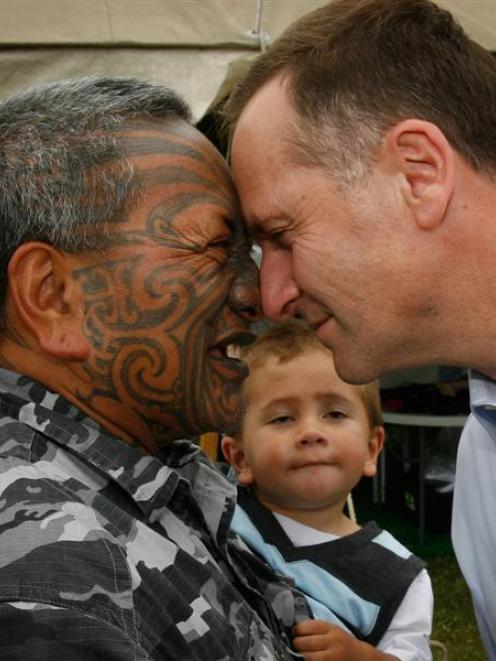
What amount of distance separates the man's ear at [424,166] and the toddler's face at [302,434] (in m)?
1.18

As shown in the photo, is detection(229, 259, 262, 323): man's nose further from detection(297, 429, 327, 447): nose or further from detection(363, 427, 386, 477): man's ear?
detection(363, 427, 386, 477): man's ear

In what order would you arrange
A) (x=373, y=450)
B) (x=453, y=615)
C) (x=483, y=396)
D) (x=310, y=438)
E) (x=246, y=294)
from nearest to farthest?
1. (x=246, y=294)
2. (x=483, y=396)
3. (x=310, y=438)
4. (x=373, y=450)
5. (x=453, y=615)

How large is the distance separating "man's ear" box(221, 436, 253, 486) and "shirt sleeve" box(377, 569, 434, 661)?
68 cm

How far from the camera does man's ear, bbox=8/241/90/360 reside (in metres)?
2.18

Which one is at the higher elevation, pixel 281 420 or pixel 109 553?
pixel 109 553

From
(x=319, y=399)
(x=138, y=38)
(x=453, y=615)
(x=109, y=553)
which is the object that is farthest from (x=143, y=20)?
(x=109, y=553)

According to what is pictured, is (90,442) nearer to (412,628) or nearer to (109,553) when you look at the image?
(109,553)

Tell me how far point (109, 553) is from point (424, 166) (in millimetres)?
1214

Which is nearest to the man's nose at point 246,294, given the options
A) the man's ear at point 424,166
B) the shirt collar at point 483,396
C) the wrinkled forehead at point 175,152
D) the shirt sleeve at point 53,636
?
the wrinkled forehead at point 175,152

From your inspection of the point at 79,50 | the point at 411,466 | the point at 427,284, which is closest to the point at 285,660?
the point at 427,284

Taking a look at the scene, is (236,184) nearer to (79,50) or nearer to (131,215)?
(131,215)

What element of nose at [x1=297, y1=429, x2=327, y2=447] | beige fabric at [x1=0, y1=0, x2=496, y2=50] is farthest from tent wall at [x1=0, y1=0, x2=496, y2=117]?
nose at [x1=297, y1=429, x2=327, y2=447]

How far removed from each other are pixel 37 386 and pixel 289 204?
30.3 inches

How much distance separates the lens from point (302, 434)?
11.4 ft
